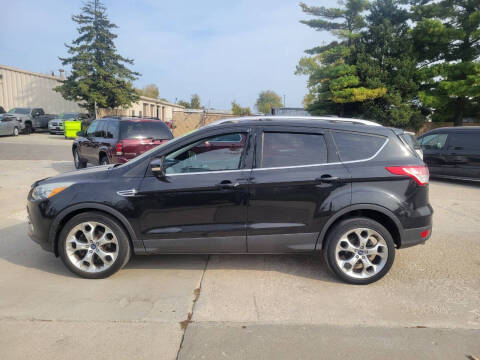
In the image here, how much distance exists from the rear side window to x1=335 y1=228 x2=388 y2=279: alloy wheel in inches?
31.1

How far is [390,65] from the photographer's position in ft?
66.4

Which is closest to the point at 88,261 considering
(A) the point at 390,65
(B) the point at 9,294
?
(B) the point at 9,294

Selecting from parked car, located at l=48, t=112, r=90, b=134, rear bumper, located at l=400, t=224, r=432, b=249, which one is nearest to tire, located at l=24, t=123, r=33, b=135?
Answer: parked car, located at l=48, t=112, r=90, b=134

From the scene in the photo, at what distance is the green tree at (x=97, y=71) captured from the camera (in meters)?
30.2

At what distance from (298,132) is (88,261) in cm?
269

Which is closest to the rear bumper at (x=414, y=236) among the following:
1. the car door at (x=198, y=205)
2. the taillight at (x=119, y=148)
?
the car door at (x=198, y=205)

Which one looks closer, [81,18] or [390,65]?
[390,65]

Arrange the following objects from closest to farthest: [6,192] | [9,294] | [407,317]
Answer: [407,317], [9,294], [6,192]

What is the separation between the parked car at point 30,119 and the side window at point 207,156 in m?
26.2

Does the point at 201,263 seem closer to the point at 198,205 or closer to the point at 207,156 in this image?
the point at 198,205

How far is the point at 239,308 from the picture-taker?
10.5 feet

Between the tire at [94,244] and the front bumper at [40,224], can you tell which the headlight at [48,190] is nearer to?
the front bumper at [40,224]

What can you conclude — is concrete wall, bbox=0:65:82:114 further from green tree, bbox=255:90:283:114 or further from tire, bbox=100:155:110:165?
green tree, bbox=255:90:283:114

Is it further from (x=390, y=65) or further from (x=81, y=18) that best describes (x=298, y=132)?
(x=81, y=18)
